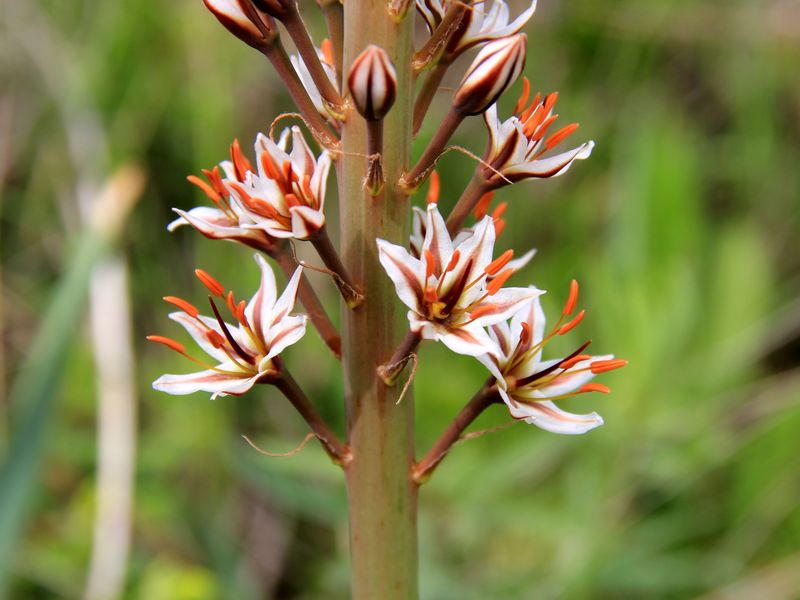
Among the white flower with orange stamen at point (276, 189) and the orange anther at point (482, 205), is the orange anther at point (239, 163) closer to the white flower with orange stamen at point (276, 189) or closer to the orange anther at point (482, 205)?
the white flower with orange stamen at point (276, 189)

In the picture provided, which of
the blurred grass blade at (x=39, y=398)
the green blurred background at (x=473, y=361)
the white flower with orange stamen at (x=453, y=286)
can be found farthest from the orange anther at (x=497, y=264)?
the blurred grass blade at (x=39, y=398)

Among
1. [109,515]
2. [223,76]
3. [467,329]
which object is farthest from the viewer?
[223,76]

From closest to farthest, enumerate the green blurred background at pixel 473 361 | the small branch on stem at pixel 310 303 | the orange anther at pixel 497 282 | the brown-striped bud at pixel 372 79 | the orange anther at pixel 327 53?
the brown-striped bud at pixel 372 79 < the orange anther at pixel 497 282 < the small branch on stem at pixel 310 303 < the orange anther at pixel 327 53 < the green blurred background at pixel 473 361

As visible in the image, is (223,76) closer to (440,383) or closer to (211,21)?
(211,21)

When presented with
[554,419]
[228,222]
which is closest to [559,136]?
[554,419]

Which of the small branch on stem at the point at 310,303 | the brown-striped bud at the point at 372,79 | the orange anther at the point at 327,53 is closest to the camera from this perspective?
the brown-striped bud at the point at 372,79

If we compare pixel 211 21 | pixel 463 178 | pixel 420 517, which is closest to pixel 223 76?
pixel 211 21

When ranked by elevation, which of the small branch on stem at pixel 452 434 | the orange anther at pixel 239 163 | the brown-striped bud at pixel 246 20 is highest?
the brown-striped bud at pixel 246 20
